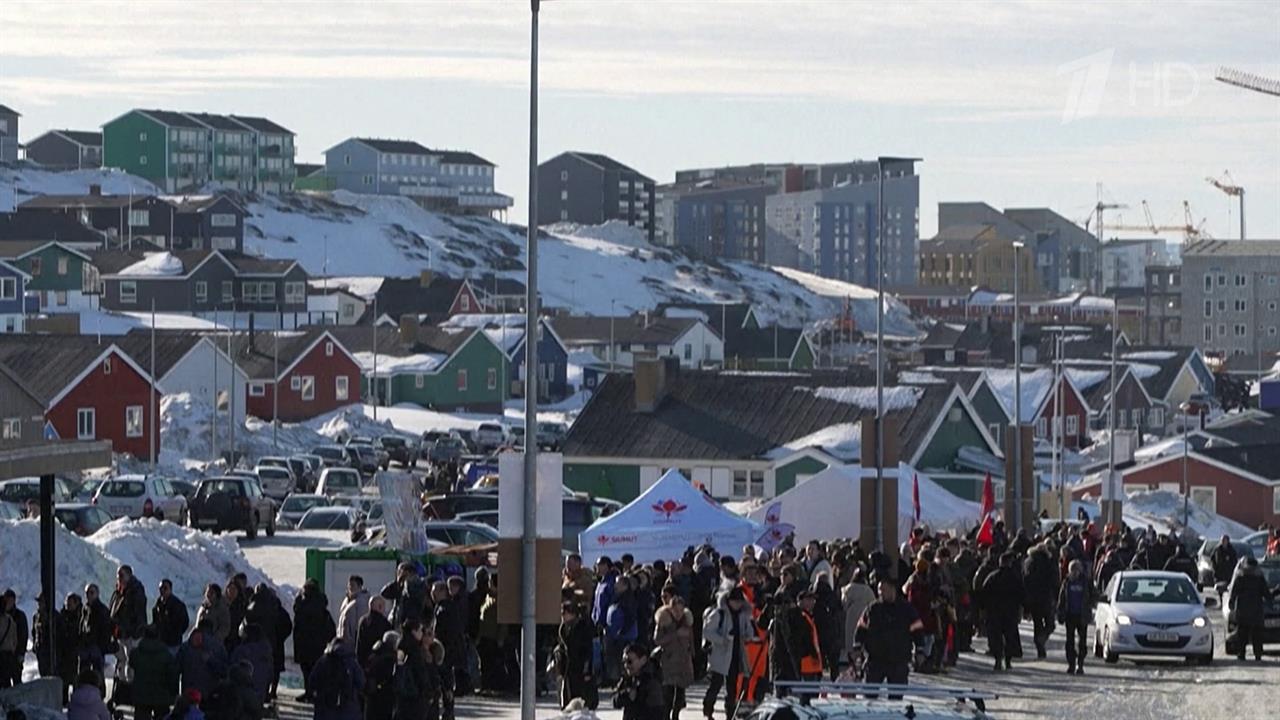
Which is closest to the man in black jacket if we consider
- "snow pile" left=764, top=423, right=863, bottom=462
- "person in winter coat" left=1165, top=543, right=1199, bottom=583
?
"person in winter coat" left=1165, top=543, right=1199, bottom=583

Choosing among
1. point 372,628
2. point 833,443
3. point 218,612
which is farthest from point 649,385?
point 372,628

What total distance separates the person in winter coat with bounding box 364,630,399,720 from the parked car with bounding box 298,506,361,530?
33.1m

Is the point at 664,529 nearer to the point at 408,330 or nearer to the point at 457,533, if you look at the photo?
the point at 457,533

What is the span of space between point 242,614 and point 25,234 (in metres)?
134

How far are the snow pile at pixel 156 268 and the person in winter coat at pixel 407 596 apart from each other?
116 meters

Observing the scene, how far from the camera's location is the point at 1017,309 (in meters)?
57.7

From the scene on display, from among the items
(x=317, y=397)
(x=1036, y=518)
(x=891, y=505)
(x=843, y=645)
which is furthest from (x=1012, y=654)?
(x=317, y=397)

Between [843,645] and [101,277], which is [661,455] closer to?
[843,645]

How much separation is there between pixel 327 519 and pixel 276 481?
Result: 37.9 feet

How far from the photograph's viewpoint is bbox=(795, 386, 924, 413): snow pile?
211ft

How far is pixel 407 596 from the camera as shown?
24.6 metres

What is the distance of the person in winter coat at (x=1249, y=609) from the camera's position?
3278 cm

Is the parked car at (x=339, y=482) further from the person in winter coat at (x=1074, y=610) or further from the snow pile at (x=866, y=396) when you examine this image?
the person in winter coat at (x=1074, y=610)

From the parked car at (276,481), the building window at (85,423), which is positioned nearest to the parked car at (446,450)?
the building window at (85,423)
